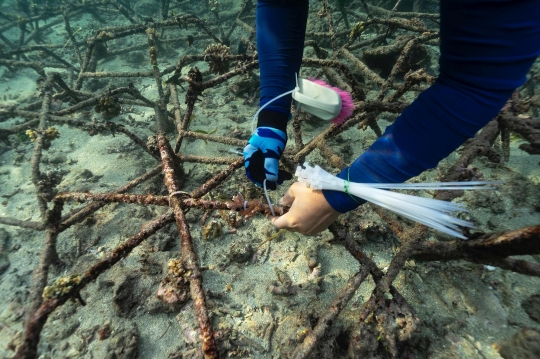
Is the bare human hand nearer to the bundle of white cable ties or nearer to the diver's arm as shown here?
the bundle of white cable ties


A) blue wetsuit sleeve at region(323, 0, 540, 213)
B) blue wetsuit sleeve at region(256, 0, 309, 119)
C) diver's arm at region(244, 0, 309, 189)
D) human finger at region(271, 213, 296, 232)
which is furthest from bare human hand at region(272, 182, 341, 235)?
blue wetsuit sleeve at region(256, 0, 309, 119)

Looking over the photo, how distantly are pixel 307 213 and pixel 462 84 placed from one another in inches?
35.5

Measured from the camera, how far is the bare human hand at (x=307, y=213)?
56.0 inches

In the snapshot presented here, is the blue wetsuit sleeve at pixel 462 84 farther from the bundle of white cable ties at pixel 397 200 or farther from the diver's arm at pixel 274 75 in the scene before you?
the diver's arm at pixel 274 75

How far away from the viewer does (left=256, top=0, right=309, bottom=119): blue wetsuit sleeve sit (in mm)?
1786

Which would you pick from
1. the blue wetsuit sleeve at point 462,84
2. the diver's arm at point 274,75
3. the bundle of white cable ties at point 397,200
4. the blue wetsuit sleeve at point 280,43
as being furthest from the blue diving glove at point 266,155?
the blue wetsuit sleeve at point 462,84

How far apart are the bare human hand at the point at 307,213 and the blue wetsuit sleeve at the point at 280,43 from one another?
0.69 m

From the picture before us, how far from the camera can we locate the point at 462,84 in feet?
3.31

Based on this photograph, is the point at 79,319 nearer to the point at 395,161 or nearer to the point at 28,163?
the point at 395,161

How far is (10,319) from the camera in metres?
2.28

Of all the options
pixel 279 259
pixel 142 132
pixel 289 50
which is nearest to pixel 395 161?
pixel 289 50

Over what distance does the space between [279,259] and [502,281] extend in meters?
1.85

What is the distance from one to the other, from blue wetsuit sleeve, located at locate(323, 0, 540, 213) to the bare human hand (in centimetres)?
14

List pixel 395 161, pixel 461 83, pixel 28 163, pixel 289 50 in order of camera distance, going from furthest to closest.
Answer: pixel 28 163 < pixel 289 50 < pixel 395 161 < pixel 461 83
